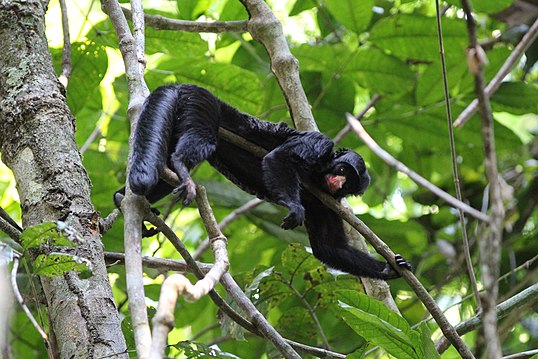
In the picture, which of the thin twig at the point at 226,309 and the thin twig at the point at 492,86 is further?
the thin twig at the point at 492,86

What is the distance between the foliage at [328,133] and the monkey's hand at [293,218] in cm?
29

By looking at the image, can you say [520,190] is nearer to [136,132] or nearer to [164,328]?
[136,132]

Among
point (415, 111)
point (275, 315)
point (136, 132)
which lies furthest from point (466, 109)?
point (136, 132)

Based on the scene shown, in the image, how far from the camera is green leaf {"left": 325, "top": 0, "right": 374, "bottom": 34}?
4.80 m

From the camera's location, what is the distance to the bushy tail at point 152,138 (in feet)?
9.51

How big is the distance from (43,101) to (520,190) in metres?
4.20

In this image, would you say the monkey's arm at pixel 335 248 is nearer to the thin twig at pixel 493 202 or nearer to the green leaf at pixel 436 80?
the green leaf at pixel 436 80

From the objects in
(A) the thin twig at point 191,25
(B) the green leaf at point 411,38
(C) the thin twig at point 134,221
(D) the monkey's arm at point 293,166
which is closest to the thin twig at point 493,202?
(C) the thin twig at point 134,221

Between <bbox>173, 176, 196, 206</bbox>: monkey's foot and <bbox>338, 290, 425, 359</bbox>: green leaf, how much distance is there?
2.64 ft

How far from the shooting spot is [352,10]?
481 cm

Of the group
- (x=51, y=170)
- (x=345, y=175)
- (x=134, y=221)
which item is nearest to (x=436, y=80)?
(x=345, y=175)

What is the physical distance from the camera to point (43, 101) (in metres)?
3.10

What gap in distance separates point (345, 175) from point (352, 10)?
1206 millimetres

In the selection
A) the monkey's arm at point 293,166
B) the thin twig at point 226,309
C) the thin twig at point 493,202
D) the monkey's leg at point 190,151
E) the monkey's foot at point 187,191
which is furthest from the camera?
the monkey's arm at point 293,166
